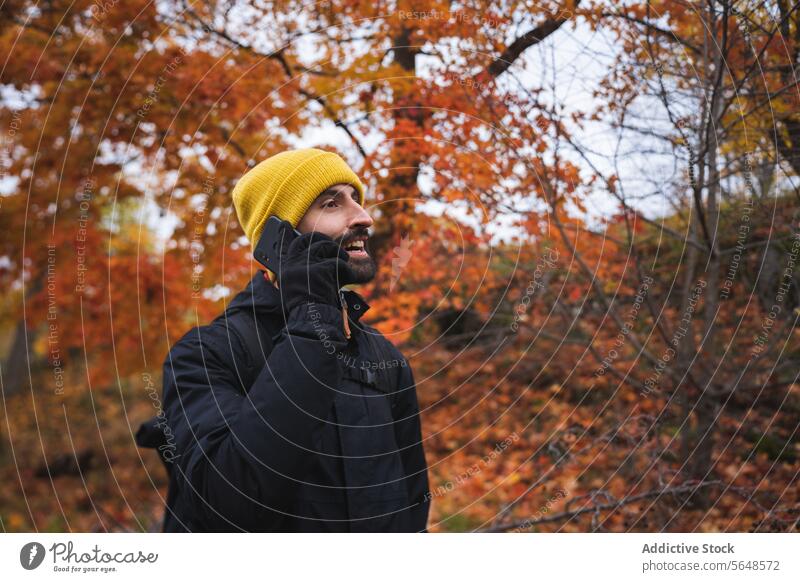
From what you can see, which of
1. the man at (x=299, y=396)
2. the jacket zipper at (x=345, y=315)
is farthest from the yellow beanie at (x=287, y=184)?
the jacket zipper at (x=345, y=315)

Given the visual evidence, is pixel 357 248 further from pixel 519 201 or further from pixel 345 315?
A: pixel 519 201

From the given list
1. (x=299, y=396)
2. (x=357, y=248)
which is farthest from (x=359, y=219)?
(x=299, y=396)

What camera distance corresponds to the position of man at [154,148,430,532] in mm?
2004

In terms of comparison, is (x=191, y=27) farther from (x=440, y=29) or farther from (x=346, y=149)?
(x=440, y=29)

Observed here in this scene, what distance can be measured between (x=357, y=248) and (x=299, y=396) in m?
0.74

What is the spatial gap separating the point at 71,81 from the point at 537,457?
18.1 feet

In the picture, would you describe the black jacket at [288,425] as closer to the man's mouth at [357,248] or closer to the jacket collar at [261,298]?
the jacket collar at [261,298]

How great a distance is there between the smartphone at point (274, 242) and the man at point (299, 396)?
53 mm

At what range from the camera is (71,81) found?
580cm

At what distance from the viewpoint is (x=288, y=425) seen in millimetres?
1978

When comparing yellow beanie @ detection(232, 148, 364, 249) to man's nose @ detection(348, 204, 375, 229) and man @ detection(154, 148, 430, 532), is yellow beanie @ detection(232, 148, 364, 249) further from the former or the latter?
man's nose @ detection(348, 204, 375, 229)

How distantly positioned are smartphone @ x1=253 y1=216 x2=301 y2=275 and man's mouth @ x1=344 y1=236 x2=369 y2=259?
20 cm
